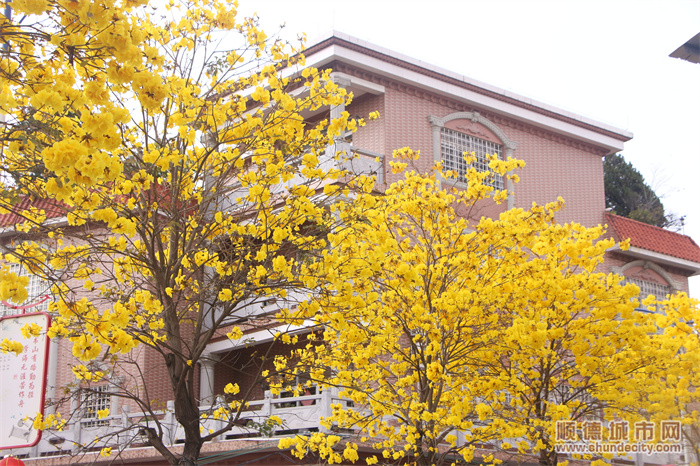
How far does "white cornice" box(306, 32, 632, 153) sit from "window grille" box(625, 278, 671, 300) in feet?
14.5

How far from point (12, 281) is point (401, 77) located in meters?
14.9

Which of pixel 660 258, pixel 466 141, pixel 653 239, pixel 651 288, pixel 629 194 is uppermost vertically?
pixel 629 194

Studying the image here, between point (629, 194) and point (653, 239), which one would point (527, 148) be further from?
point (629, 194)

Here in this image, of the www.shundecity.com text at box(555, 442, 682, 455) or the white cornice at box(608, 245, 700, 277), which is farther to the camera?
the white cornice at box(608, 245, 700, 277)

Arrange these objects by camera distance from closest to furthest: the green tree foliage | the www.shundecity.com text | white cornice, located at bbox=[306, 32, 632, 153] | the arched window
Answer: the www.shundecity.com text → white cornice, located at bbox=[306, 32, 632, 153] → the arched window → the green tree foliage

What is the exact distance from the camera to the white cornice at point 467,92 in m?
17.8

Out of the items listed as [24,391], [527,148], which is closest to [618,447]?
[527,148]

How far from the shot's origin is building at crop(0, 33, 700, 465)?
15.2m

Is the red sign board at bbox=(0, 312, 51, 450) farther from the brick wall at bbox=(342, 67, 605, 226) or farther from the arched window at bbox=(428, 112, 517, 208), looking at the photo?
the arched window at bbox=(428, 112, 517, 208)

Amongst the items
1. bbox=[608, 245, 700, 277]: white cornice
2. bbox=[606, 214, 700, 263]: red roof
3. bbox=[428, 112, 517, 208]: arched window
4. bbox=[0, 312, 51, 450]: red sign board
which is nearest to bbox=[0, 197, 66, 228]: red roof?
bbox=[0, 312, 51, 450]: red sign board

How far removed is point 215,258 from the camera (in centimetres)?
893

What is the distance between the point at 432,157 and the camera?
19.4 m

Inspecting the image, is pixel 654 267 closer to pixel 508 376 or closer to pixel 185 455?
pixel 508 376

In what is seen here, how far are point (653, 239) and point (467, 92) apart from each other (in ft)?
27.2
